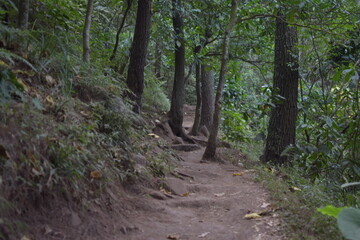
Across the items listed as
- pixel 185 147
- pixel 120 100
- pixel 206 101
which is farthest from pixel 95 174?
pixel 206 101

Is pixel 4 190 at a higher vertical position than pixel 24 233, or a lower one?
higher

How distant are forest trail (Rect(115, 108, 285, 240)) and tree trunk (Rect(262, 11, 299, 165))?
1644 millimetres

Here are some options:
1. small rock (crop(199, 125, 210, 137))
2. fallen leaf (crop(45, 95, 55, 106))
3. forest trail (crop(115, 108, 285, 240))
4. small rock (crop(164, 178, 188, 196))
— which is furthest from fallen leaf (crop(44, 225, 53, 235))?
small rock (crop(199, 125, 210, 137))

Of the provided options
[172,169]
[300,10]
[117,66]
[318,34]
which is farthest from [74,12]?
[318,34]

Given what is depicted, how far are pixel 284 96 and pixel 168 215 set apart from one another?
4.87m

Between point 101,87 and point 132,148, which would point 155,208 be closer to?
point 132,148

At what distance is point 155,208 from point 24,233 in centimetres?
211

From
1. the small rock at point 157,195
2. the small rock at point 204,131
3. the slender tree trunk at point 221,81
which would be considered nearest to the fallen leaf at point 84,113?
the small rock at point 157,195

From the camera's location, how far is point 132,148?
5.81m

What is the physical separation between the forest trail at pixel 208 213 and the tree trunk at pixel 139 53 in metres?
2.04

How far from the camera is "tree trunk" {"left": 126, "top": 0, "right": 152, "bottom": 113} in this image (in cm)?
793

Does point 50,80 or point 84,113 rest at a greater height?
point 50,80

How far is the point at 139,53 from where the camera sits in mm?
7953

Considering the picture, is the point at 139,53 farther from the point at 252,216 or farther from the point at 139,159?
the point at 252,216
